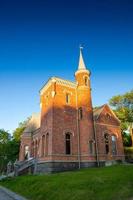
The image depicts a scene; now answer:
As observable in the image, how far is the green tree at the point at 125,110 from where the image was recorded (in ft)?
131

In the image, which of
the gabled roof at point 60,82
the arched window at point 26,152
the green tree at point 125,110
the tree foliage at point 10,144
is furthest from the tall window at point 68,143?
the tree foliage at point 10,144

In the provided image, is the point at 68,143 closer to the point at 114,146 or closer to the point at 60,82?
the point at 114,146

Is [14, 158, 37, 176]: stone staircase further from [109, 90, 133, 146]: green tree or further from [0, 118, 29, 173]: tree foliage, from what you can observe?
[0, 118, 29, 173]: tree foliage

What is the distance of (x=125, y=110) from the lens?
4159cm

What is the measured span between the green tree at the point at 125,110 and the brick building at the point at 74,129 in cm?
1153

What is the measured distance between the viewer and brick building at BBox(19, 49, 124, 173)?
22.2 metres

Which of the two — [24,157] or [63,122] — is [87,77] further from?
[24,157]

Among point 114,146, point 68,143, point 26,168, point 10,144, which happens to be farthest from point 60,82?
point 10,144

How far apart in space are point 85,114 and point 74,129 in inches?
98.8

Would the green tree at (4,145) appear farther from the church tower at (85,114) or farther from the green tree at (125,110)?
the church tower at (85,114)

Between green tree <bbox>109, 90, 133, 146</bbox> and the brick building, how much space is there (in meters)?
11.5

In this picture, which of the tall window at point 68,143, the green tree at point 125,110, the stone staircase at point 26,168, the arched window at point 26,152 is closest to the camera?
the tall window at point 68,143

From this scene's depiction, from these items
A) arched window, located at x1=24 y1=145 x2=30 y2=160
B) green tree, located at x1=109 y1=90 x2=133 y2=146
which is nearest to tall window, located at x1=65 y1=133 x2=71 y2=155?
arched window, located at x1=24 y1=145 x2=30 y2=160

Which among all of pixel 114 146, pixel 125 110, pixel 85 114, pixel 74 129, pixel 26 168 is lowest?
pixel 26 168
